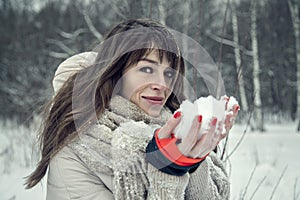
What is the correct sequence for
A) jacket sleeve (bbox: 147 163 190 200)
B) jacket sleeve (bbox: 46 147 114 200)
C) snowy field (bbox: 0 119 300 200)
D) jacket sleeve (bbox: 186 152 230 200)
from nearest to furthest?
jacket sleeve (bbox: 147 163 190 200), jacket sleeve (bbox: 46 147 114 200), jacket sleeve (bbox: 186 152 230 200), snowy field (bbox: 0 119 300 200)

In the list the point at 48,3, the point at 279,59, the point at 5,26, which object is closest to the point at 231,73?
the point at 279,59

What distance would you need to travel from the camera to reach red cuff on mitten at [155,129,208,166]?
0.84 m

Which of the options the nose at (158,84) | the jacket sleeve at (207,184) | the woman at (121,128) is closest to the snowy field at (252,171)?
the jacket sleeve at (207,184)

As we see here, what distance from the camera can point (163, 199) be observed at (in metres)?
1.02

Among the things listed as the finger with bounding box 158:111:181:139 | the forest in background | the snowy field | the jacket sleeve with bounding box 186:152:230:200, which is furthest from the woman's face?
the forest in background

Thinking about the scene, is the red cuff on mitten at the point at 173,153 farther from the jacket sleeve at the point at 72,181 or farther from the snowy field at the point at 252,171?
the snowy field at the point at 252,171

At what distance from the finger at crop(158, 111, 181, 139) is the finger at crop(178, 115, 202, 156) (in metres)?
0.05

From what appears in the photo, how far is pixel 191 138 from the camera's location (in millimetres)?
788

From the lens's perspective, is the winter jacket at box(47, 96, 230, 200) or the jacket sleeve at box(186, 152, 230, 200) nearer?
the winter jacket at box(47, 96, 230, 200)

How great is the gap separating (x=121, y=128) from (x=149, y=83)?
21 centimetres

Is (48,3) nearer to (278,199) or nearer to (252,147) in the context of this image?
(252,147)

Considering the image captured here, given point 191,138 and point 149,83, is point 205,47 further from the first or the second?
point 191,138

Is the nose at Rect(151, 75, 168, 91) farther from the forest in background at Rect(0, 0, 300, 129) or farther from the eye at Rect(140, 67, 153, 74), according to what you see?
the forest in background at Rect(0, 0, 300, 129)

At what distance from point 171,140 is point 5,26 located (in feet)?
54.1
